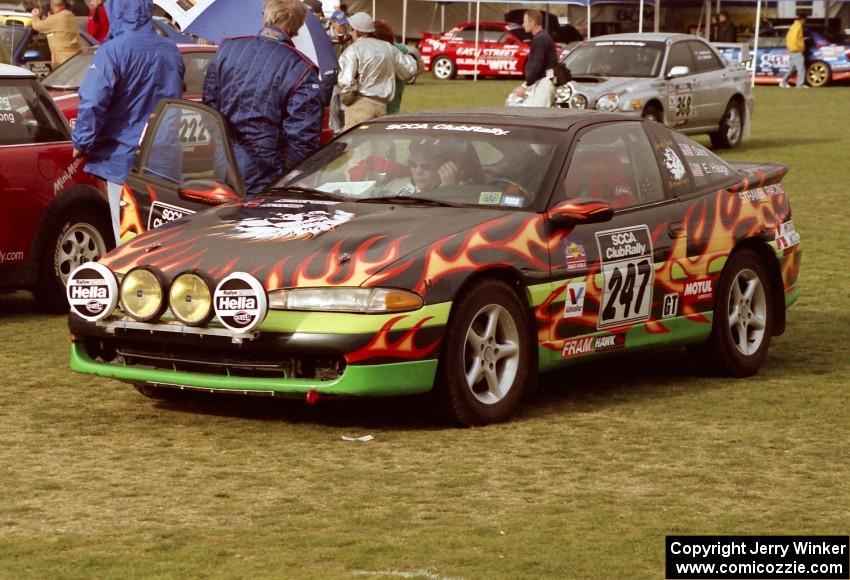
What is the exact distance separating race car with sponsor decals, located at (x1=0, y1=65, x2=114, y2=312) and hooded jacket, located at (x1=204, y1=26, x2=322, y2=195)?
1.61m

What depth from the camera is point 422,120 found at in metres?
8.71

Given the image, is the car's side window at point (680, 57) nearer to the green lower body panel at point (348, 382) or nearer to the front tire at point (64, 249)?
the front tire at point (64, 249)

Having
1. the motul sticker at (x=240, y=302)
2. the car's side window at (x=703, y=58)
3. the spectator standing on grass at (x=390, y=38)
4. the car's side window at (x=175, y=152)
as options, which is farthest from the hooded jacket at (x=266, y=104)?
the car's side window at (x=703, y=58)

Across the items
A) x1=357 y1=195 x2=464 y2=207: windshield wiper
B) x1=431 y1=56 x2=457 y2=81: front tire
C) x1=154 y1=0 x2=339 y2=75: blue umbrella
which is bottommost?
x1=431 y1=56 x2=457 y2=81: front tire

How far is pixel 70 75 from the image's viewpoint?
1734cm

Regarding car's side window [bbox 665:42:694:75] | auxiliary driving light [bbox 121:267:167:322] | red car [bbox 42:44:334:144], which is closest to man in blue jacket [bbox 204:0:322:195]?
auxiliary driving light [bbox 121:267:167:322]

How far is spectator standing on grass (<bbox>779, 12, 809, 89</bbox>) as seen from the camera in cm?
4181

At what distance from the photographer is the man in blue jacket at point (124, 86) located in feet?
33.8

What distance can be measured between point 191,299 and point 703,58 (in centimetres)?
1836

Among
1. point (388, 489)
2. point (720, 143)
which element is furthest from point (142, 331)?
point (720, 143)

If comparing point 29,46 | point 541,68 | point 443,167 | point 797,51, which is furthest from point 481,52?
point 443,167

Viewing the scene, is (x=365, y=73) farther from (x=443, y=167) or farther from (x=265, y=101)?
(x=443, y=167)

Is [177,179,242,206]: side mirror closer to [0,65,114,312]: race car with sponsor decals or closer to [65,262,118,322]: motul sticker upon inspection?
[65,262,118,322]: motul sticker

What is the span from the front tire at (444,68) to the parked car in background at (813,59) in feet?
26.2
